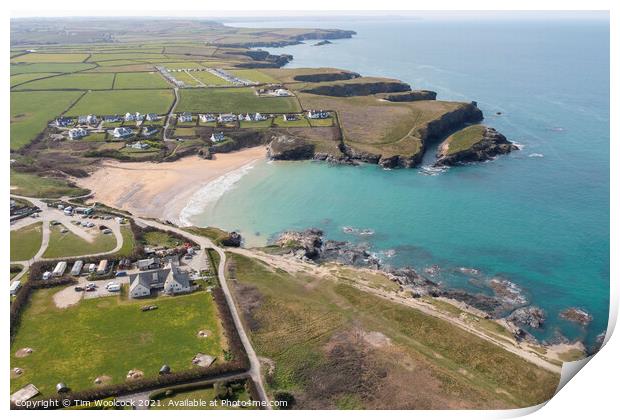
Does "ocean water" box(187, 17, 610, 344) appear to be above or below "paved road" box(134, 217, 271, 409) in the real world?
below

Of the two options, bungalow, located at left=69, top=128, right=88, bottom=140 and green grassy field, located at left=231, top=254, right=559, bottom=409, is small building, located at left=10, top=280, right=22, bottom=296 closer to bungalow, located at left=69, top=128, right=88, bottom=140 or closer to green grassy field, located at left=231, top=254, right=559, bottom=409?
green grassy field, located at left=231, top=254, right=559, bottom=409

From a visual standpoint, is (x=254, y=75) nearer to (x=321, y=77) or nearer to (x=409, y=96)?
(x=321, y=77)

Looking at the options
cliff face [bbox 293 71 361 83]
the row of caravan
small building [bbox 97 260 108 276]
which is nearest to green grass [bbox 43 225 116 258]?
the row of caravan

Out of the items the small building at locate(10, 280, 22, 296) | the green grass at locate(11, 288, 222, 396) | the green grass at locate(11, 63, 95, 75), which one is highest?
the green grass at locate(11, 63, 95, 75)

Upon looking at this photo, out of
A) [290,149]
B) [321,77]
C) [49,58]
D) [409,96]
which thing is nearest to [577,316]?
[290,149]

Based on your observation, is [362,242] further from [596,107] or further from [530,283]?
[596,107]

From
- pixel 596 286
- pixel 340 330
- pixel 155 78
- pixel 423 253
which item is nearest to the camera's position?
pixel 340 330

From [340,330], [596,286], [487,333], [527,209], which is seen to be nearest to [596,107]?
[527,209]
